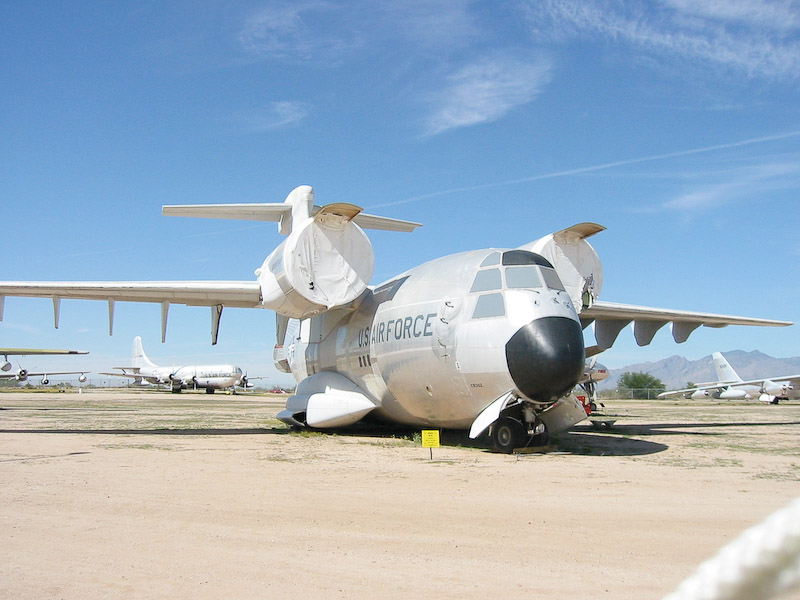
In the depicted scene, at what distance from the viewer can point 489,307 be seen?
35.7ft

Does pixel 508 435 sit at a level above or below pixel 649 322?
below

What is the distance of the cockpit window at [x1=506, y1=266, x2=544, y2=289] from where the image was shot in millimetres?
10875

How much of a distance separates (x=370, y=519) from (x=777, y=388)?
51.9 m

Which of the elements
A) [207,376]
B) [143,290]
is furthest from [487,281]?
[207,376]

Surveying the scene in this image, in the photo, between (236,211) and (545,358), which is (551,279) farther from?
(236,211)

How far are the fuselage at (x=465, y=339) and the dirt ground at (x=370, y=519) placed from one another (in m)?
1.11

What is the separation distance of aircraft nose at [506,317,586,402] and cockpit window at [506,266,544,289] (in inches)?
31.4

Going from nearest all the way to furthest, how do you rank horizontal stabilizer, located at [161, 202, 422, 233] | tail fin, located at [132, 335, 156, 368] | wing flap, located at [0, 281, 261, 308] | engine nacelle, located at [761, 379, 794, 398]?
wing flap, located at [0, 281, 261, 308] → horizontal stabilizer, located at [161, 202, 422, 233] → engine nacelle, located at [761, 379, 794, 398] → tail fin, located at [132, 335, 156, 368]

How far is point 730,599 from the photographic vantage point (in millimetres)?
864

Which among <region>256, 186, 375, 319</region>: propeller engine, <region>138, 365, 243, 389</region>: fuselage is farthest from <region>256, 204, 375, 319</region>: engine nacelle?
<region>138, 365, 243, 389</region>: fuselage

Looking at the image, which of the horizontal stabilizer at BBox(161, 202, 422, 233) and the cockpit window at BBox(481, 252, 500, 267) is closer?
the cockpit window at BBox(481, 252, 500, 267)

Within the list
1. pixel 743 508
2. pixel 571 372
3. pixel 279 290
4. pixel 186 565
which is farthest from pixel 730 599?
pixel 279 290

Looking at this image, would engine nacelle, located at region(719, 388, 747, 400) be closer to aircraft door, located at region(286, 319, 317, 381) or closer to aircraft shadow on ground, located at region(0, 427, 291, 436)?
aircraft door, located at region(286, 319, 317, 381)

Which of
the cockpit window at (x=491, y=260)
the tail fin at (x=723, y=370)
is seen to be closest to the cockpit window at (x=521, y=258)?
the cockpit window at (x=491, y=260)
